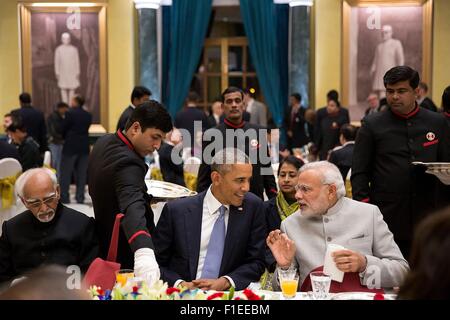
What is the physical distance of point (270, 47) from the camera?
12469mm

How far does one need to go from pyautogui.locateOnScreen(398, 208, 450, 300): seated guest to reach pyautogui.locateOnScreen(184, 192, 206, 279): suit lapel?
7.41 feet

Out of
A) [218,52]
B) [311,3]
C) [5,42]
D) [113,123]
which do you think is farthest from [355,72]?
[5,42]

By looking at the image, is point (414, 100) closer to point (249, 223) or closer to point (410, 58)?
point (249, 223)

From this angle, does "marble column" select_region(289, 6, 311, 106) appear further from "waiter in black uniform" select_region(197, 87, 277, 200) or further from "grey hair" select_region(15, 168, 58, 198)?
"grey hair" select_region(15, 168, 58, 198)

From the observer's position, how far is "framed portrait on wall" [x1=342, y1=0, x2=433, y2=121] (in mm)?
11945

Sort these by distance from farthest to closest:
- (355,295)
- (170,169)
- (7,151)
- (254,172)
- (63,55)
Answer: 1. (63,55)
2. (7,151)
3. (170,169)
4. (254,172)
5. (355,295)

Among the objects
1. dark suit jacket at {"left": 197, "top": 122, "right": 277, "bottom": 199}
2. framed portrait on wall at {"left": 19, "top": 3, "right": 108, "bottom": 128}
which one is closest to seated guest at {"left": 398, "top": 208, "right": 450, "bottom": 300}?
dark suit jacket at {"left": 197, "top": 122, "right": 277, "bottom": 199}

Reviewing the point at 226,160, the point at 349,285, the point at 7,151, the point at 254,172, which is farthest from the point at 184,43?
the point at 349,285

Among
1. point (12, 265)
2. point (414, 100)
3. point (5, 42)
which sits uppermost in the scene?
point (5, 42)

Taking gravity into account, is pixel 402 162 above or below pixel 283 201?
above

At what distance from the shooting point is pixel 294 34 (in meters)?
12.0

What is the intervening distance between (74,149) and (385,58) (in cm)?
519

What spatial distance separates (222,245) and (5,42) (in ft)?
32.1

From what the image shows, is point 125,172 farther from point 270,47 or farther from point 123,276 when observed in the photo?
point 270,47
